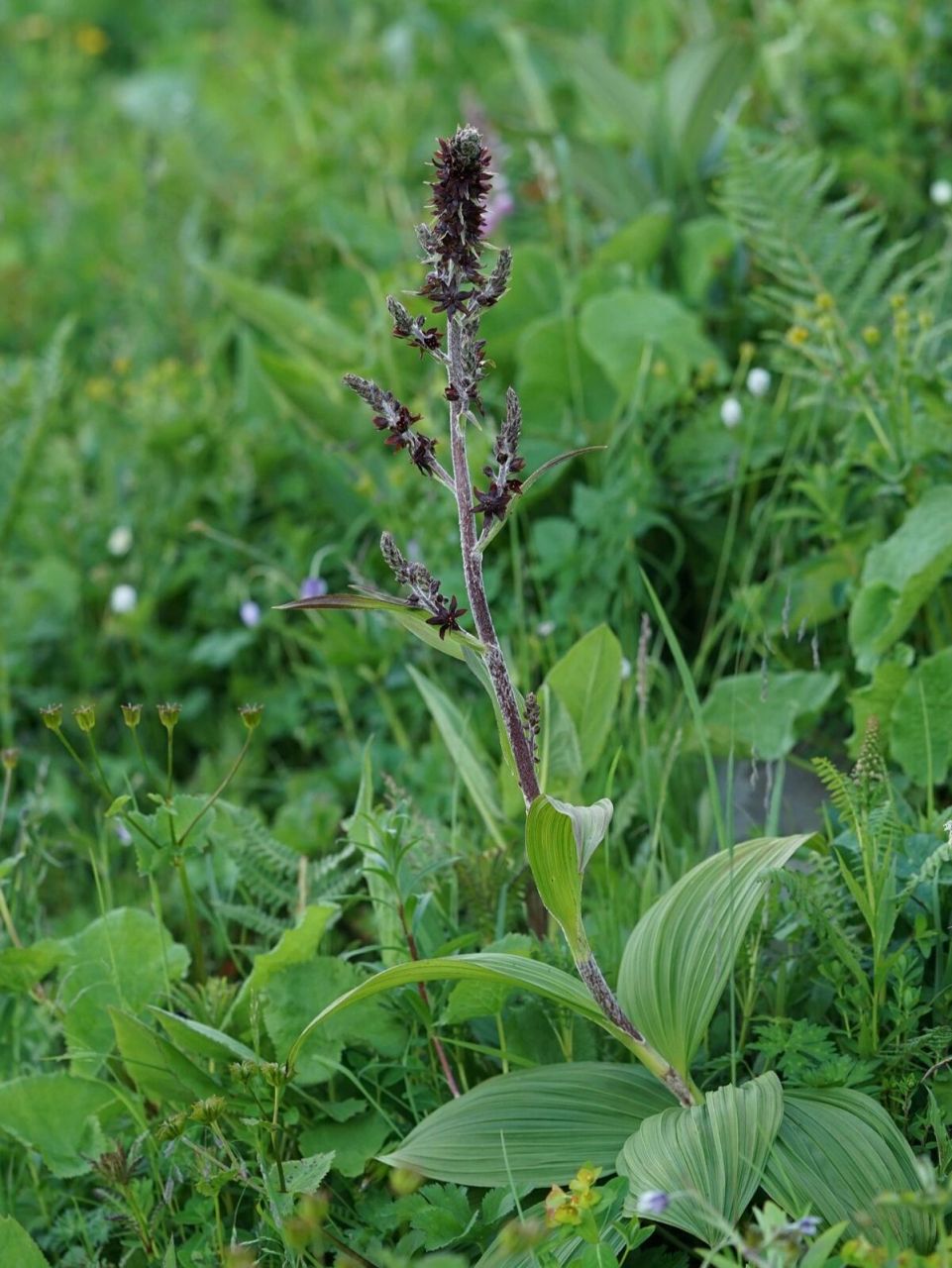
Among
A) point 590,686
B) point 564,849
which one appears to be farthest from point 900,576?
point 564,849

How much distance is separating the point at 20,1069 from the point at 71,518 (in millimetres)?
1633

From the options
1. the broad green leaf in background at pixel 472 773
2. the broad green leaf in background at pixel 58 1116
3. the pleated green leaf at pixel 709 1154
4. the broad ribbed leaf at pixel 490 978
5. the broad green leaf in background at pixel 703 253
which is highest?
the broad green leaf in background at pixel 703 253

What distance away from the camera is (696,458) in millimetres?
2969

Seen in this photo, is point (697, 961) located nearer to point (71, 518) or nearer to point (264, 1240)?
point (264, 1240)

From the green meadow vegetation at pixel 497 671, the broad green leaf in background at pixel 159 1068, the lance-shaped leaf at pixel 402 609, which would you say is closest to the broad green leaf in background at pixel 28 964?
the green meadow vegetation at pixel 497 671

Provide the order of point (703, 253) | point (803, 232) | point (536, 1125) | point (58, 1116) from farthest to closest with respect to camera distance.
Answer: point (703, 253) → point (803, 232) → point (58, 1116) → point (536, 1125)

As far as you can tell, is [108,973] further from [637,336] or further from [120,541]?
[637,336]

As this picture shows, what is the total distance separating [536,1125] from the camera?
1.76m

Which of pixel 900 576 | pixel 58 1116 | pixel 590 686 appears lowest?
pixel 58 1116

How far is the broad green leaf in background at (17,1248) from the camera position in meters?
1.77

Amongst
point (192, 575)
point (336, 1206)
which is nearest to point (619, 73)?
point (192, 575)

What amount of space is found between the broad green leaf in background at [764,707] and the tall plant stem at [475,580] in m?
0.80

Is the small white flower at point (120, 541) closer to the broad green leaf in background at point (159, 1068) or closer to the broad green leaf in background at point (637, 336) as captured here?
the broad green leaf in background at point (637, 336)

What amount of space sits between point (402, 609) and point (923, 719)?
105 cm
